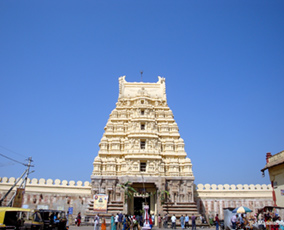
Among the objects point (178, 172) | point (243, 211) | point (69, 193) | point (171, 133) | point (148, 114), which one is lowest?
point (243, 211)

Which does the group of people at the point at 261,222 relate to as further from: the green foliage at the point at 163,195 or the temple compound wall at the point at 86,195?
the temple compound wall at the point at 86,195

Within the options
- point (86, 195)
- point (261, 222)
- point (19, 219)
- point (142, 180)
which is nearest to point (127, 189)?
point (142, 180)

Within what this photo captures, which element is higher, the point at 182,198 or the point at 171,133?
the point at 171,133

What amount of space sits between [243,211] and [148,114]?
60.7 ft

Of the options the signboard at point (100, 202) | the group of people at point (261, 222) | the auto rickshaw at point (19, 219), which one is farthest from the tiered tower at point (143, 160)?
the auto rickshaw at point (19, 219)

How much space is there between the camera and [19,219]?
1539cm

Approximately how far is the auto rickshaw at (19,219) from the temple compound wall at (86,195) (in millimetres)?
15749

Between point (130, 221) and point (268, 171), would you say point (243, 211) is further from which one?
point (130, 221)

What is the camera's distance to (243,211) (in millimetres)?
20031

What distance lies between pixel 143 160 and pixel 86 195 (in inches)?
348

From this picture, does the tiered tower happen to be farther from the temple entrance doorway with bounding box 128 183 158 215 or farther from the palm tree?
the palm tree

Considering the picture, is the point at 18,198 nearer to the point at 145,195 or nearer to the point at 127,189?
the point at 127,189

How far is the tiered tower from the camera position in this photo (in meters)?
30.2

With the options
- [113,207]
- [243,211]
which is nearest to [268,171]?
[243,211]
